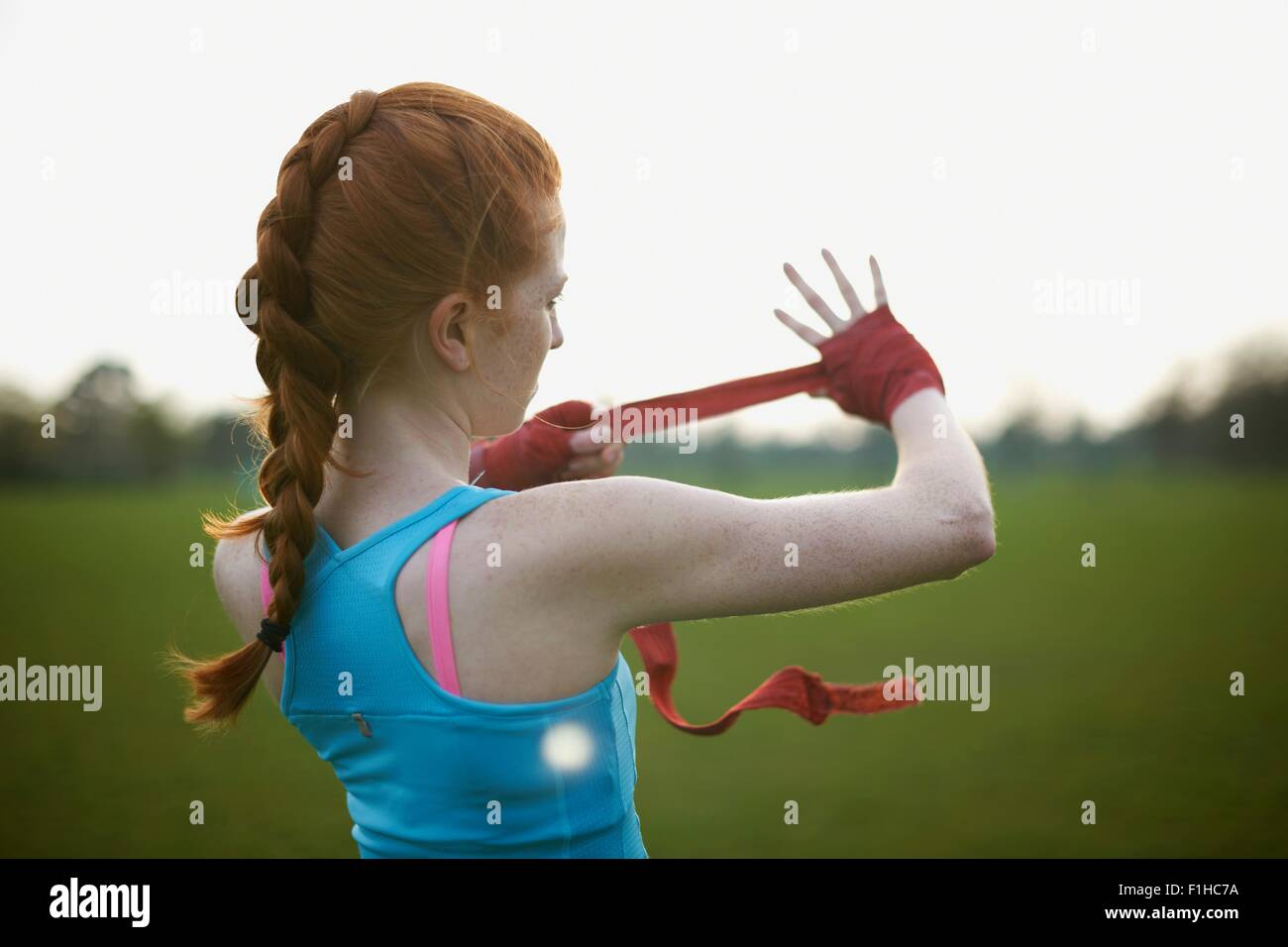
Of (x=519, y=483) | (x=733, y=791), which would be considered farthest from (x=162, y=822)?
(x=519, y=483)

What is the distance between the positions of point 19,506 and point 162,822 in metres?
51.1

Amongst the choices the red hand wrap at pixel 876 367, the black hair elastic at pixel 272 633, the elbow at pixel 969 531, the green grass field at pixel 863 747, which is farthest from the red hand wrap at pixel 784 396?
the green grass field at pixel 863 747

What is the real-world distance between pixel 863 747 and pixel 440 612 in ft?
26.8

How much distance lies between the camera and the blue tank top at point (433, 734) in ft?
5.00

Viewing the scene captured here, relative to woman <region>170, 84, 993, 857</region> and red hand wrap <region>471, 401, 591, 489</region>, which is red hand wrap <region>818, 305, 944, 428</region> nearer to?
woman <region>170, 84, 993, 857</region>

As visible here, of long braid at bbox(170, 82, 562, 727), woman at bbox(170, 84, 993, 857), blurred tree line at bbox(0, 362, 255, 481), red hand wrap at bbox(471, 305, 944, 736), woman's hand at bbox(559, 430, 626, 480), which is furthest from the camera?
blurred tree line at bbox(0, 362, 255, 481)

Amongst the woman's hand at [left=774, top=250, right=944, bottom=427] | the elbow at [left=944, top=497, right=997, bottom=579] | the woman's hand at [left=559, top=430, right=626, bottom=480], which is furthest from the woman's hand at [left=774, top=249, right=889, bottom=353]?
the elbow at [left=944, top=497, right=997, bottom=579]

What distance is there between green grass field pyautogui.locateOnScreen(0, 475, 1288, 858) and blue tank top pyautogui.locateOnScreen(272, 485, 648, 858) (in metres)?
4.79

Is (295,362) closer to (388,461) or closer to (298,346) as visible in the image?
(298,346)

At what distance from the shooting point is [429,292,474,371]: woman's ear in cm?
164

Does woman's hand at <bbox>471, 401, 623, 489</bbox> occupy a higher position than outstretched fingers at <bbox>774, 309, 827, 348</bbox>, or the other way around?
outstretched fingers at <bbox>774, 309, 827, 348</bbox>

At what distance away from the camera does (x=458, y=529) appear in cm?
152

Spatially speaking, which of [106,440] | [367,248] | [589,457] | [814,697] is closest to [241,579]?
[367,248]

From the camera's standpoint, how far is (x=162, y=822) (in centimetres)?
725
